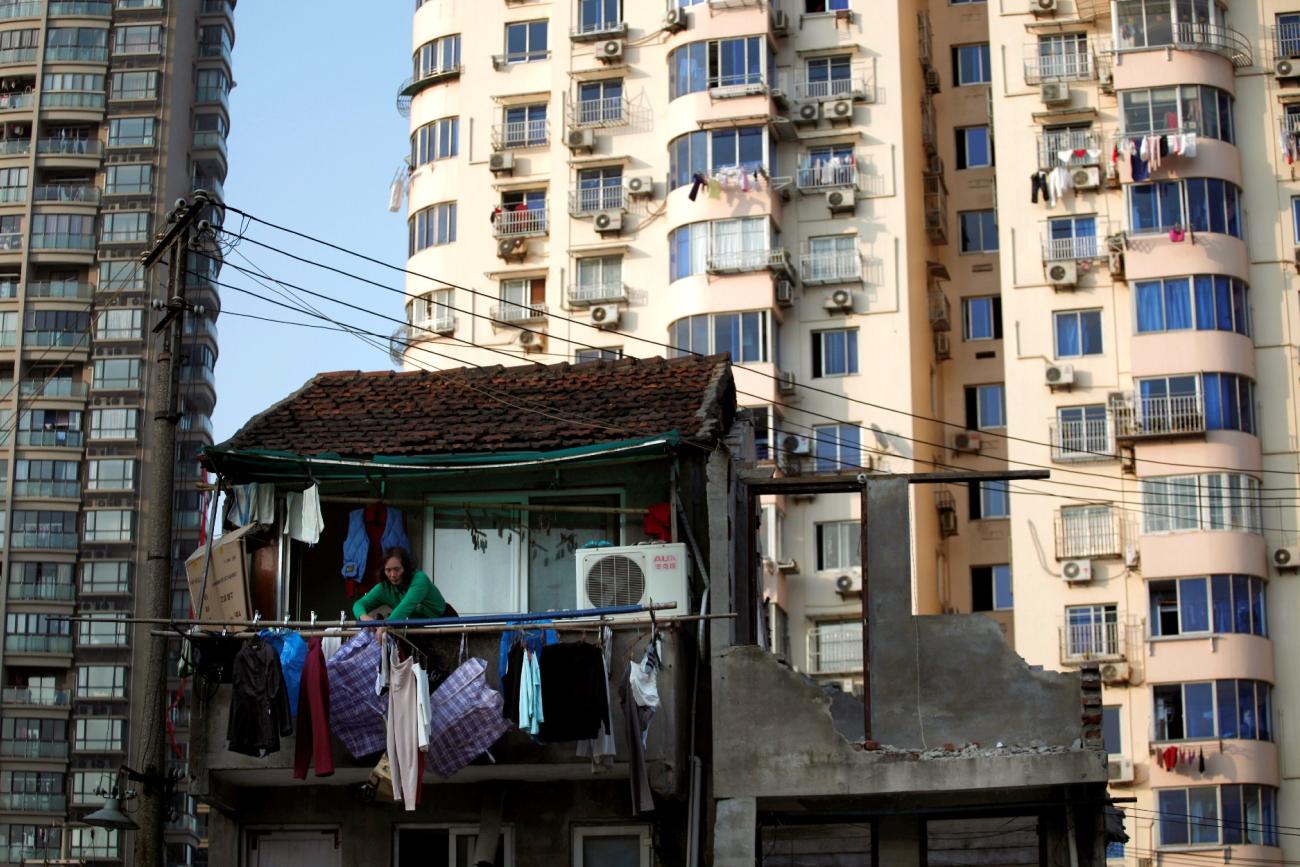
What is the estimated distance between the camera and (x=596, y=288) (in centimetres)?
5431

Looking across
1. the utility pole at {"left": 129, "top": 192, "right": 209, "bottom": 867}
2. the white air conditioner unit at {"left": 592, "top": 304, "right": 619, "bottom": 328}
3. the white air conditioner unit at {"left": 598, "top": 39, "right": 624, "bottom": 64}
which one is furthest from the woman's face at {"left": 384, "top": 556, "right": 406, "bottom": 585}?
the white air conditioner unit at {"left": 598, "top": 39, "right": 624, "bottom": 64}

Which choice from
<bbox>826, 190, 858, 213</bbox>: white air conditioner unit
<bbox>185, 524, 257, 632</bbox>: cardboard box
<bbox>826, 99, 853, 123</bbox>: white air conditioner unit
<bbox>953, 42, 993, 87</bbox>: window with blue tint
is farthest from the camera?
<bbox>953, 42, 993, 87</bbox>: window with blue tint

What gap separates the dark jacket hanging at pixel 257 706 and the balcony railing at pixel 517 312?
35.0m

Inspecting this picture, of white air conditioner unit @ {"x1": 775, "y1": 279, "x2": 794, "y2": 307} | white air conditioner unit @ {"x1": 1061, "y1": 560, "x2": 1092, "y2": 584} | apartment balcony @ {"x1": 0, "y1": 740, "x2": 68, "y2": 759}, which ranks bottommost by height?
apartment balcony @ {"x1": 0, "y1": 740, "x2": 68, "y2": 759}

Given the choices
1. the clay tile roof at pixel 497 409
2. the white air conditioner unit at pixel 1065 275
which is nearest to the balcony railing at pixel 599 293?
the white air conditioner unit at pixel 1065 275

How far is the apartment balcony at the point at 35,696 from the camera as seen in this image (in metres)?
76.3

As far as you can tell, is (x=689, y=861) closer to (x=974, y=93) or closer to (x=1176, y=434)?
(x=1176, y=434)

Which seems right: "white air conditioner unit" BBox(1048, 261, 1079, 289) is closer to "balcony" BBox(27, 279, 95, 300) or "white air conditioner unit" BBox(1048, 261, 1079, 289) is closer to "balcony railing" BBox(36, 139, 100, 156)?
"balcony" BBox(27, 279, 95, 300)

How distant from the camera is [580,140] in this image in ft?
180

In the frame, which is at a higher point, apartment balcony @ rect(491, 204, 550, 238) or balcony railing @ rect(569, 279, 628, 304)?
apartment balcony @ rect(491, 204, 550, 238)

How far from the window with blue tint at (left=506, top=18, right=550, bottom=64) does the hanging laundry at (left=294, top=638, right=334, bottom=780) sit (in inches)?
1532

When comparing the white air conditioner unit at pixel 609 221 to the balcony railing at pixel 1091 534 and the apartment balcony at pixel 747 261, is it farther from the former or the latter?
the balcony railing at pixel 1091 534

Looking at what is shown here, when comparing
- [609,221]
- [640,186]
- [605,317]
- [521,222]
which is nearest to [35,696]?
[521,222]

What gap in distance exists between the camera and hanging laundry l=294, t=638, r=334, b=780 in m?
19.5
